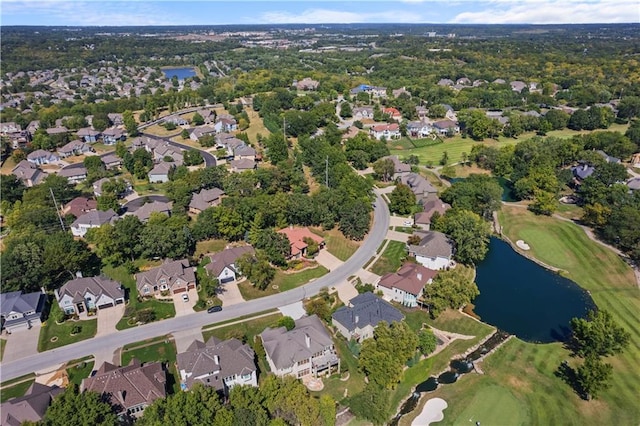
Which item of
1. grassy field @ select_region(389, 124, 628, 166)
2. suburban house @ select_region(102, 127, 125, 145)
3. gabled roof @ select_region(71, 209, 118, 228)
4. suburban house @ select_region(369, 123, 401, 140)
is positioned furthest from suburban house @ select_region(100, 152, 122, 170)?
grassy field @ select_region(389, 124, 628, 166)

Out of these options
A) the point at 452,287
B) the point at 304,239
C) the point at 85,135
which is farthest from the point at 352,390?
the point at 85,135

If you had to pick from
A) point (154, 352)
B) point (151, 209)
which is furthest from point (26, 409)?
point (151, 209)

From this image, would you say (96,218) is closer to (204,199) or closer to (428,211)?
(204,199)

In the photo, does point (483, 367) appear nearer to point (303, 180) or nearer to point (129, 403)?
point (129, 403)

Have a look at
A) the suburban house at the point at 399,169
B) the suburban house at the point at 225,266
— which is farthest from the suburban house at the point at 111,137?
the suburban house at the point at 399,169

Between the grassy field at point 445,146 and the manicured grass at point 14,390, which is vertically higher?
the grassy field at point 445,146

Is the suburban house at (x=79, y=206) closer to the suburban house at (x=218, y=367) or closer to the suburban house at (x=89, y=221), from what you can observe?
the suburban house at (x=89, y=221)

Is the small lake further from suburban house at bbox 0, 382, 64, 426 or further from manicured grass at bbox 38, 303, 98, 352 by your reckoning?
manicured grass at bbox 38, 303, 98, 352
